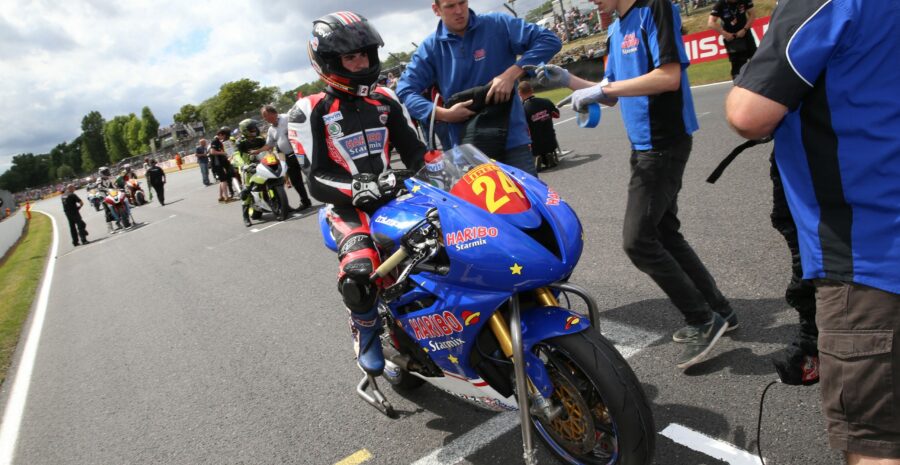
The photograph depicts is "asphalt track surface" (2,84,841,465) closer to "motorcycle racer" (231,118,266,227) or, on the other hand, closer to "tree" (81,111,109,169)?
"motorcycle racer" (231,118,266,227)

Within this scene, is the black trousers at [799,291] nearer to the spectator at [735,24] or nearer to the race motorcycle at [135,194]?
the spectator at [735,24]

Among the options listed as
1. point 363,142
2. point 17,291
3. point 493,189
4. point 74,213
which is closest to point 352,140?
point 363,142

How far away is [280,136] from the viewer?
12.1 m

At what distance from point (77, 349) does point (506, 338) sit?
6037 mm

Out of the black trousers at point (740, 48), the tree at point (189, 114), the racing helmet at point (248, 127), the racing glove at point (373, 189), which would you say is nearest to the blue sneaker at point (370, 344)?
the racing glove at point (373, 189)

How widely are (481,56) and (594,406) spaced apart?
2534mm

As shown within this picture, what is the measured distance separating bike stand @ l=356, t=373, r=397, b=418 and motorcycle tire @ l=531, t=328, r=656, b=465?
106 centimetres

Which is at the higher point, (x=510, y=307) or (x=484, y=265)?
(x=484, y=265)

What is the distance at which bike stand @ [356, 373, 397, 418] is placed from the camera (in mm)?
3535

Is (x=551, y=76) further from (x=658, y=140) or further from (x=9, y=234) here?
(x=9, y=234)

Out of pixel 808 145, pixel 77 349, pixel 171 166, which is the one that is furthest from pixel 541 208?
pixel 171 166

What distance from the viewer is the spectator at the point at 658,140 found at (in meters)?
2.96

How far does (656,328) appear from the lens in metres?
3.95

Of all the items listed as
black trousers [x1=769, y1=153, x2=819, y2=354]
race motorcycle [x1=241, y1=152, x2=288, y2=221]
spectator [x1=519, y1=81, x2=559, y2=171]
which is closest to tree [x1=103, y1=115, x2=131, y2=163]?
race motorcycle [x1=241, y1=152, x2=288, y2=221]
